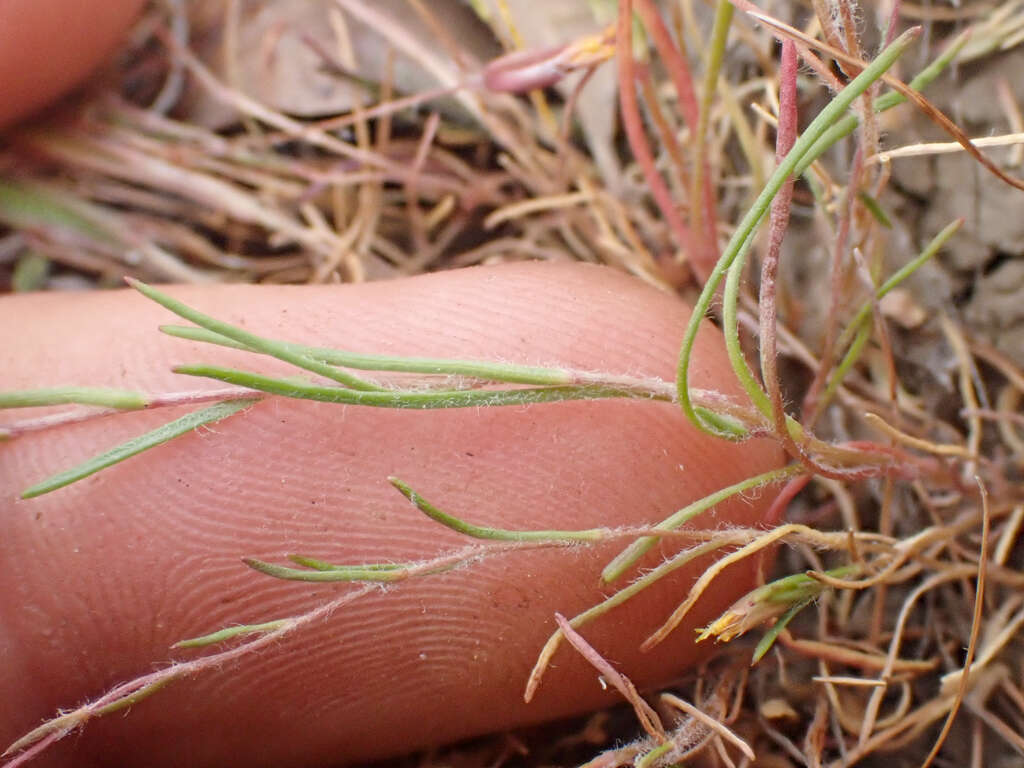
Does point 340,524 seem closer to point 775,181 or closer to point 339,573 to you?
point 339,573

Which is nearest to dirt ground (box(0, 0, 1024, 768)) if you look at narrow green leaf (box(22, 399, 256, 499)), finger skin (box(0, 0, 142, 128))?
finger skin (box(0, 0, 142, 128))

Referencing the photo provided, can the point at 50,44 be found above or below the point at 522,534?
above

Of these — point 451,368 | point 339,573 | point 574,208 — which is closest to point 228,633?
point 339,573

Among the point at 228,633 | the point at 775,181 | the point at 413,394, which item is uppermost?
the point at 775,181

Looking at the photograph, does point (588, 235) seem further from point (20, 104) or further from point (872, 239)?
point (20, 104)

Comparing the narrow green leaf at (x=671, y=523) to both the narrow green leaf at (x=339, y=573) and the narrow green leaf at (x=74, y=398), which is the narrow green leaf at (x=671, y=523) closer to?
the narrow green leaf at (x=339, y=573)

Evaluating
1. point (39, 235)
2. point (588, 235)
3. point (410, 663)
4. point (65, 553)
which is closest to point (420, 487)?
point (410, 663)

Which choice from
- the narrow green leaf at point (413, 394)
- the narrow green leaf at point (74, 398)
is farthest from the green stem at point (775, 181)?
the narrow green leaf at point (74, 398)
